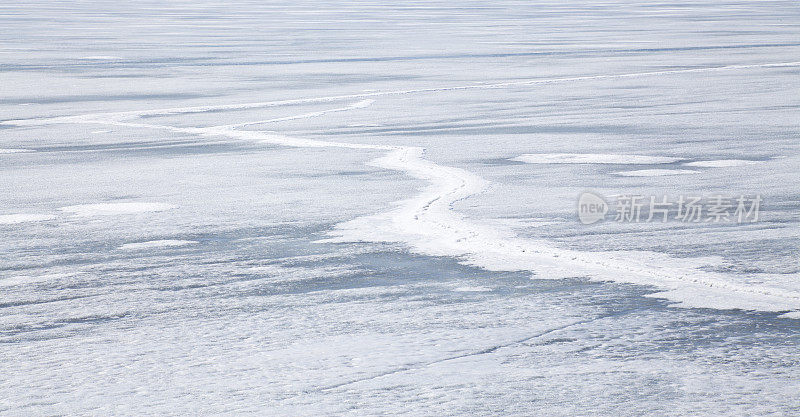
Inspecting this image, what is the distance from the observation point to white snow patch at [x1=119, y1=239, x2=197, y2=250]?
6.96m

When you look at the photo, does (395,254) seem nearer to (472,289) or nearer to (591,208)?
(472,289)

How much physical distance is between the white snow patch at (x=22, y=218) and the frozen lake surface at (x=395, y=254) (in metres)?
0.04

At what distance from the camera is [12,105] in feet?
51.9

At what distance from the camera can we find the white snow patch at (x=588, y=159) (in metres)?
10.2

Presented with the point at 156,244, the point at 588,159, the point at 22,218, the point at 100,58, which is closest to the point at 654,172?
the point at 588,159

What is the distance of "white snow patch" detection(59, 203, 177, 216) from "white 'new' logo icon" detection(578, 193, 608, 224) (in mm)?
2477

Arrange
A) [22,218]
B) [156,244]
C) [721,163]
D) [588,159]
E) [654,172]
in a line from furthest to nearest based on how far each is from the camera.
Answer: [588,159] < [721,163] < [654,172] < [22,218] < [156,244]

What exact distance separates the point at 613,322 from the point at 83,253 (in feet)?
9.50

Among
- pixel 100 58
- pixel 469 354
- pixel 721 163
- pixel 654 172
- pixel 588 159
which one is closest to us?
pixel 469 354

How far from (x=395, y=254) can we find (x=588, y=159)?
4016 millimetres

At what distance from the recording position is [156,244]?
705 centimetres

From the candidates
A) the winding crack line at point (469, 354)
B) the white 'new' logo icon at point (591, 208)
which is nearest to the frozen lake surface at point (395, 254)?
the winding crack line at point (469, 354)

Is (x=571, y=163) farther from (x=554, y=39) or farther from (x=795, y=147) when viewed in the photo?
(x=554, y=39)

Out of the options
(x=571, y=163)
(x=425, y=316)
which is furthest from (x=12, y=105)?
(x=425, y=316)
